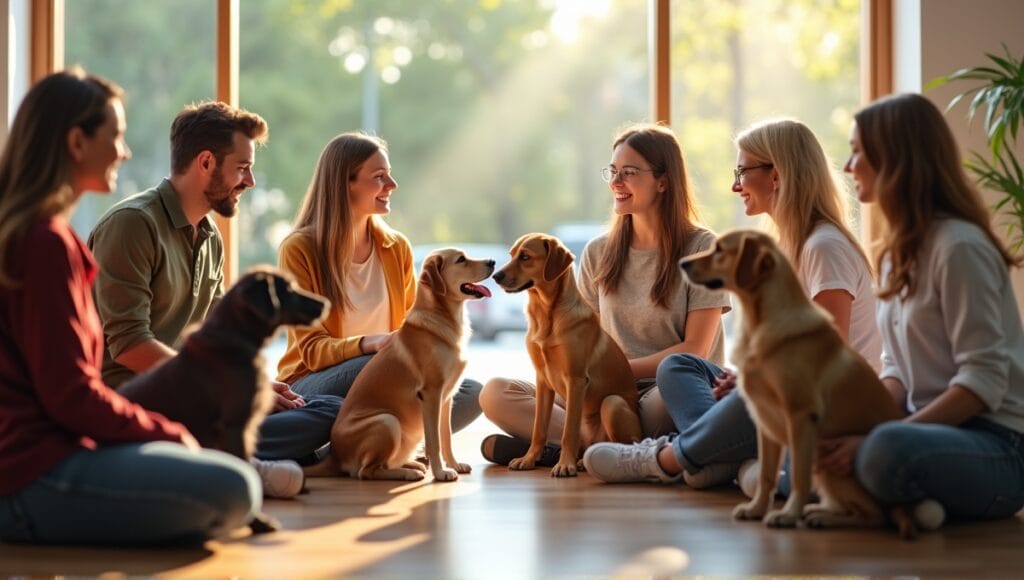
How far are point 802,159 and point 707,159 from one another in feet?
6.24

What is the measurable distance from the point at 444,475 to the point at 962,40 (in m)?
3.17

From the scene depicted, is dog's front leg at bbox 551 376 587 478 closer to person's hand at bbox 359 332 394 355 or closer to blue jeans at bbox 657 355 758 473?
blue jeans at bbox 657 355 758 473

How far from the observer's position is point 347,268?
4277 millimetres

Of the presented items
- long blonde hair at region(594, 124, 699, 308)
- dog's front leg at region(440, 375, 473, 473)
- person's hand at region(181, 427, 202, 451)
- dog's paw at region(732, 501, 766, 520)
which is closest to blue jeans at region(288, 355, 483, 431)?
dog's front leg at region(440, 375, 473, 473)

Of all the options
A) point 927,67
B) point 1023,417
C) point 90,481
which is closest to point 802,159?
point 1023,417

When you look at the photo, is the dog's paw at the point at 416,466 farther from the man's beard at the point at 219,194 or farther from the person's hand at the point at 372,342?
the man's beard at the point at 219,194

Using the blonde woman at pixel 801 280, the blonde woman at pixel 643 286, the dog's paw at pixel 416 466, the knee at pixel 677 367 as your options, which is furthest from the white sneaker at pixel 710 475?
the dog's paw at pixel 416 466

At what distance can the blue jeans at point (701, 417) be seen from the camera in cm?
337

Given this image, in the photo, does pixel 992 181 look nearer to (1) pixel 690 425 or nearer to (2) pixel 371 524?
(1) pixel 690 425

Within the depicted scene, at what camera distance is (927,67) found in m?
5.01

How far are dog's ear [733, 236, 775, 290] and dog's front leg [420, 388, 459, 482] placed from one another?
1359mm

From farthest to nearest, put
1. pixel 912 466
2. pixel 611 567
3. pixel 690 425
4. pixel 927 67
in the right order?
pixel 927 67, pixel 690 425, pixel 912 466, pixel 611 567

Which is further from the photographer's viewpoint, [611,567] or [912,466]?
[912,466]

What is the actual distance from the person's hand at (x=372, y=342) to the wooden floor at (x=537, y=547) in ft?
2.79
